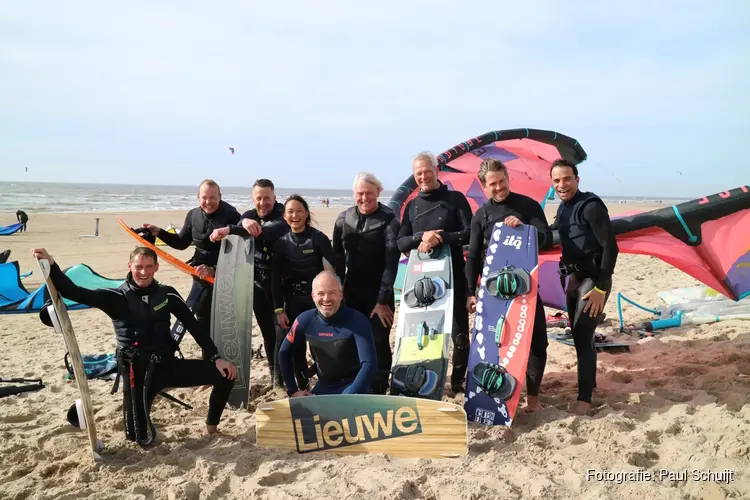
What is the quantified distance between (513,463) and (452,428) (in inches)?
14.5

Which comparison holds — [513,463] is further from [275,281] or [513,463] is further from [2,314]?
[2,314]

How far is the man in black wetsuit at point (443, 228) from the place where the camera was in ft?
12.3

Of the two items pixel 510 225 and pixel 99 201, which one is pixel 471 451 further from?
pixel 99 201

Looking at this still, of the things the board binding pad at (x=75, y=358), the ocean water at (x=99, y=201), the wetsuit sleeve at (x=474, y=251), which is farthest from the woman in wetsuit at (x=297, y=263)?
the ocean water at (x=99, y=201)

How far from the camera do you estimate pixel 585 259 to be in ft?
11.2

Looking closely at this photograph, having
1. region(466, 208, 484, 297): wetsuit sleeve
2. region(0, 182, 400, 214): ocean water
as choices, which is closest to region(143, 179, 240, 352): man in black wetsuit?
region(466, 208, 484, 297): wetsuit sleeve

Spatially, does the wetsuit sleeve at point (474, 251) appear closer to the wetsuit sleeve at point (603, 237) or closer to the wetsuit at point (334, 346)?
the wetsuit sleeve at point (603, 237)

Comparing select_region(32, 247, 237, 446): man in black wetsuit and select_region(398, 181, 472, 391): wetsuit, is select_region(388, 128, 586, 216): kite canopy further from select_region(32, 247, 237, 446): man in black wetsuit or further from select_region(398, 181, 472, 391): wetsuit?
select_region(32, 247, 237, 446): man in black wetsuit

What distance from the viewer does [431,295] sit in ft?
12.4

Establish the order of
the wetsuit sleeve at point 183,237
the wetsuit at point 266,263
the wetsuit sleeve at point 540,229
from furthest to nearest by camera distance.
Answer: the wetsuit sleeve at point 183,237
the wetsuit at point 266,263
the wetsuit sleeve at point 540,229

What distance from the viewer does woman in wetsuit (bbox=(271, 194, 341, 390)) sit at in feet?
12.3

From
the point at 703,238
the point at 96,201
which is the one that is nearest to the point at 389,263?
the point at 703,238

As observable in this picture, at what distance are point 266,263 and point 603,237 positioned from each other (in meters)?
2.59

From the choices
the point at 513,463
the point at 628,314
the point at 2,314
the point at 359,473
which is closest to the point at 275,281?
the point at 359,473
